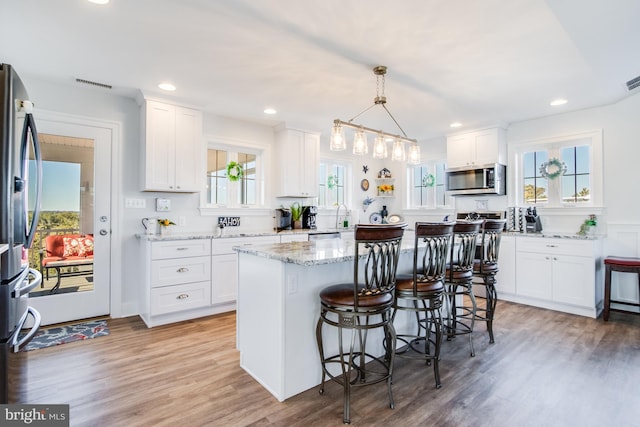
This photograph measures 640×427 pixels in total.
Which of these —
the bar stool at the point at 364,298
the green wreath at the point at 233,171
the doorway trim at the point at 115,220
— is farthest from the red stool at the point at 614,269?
the doorway trim at the point at 115,220

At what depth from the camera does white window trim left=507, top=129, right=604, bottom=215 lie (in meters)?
4.09

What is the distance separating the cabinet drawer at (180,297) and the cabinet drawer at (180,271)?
0.06m

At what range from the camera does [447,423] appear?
6.04ft

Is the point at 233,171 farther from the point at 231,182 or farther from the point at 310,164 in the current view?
the point at 310,164

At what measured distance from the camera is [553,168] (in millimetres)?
4500

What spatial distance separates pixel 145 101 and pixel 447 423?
404cm

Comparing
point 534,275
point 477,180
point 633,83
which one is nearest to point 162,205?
point 477,180

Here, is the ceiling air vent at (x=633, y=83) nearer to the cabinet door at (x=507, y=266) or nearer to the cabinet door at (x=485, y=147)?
the cabinet door at (x=485, y=147)

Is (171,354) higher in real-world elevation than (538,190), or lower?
lower

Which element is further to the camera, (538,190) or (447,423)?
(538,190)

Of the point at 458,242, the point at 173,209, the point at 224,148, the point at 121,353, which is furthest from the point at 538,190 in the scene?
the point at 121,353

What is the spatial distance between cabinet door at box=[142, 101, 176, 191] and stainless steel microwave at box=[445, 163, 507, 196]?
4.06m

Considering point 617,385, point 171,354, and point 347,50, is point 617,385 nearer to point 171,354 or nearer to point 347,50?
point 347,50

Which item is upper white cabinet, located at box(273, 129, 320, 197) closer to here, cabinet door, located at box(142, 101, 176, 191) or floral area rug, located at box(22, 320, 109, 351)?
cabinet door, located at box(142, 101, 176, 191)
